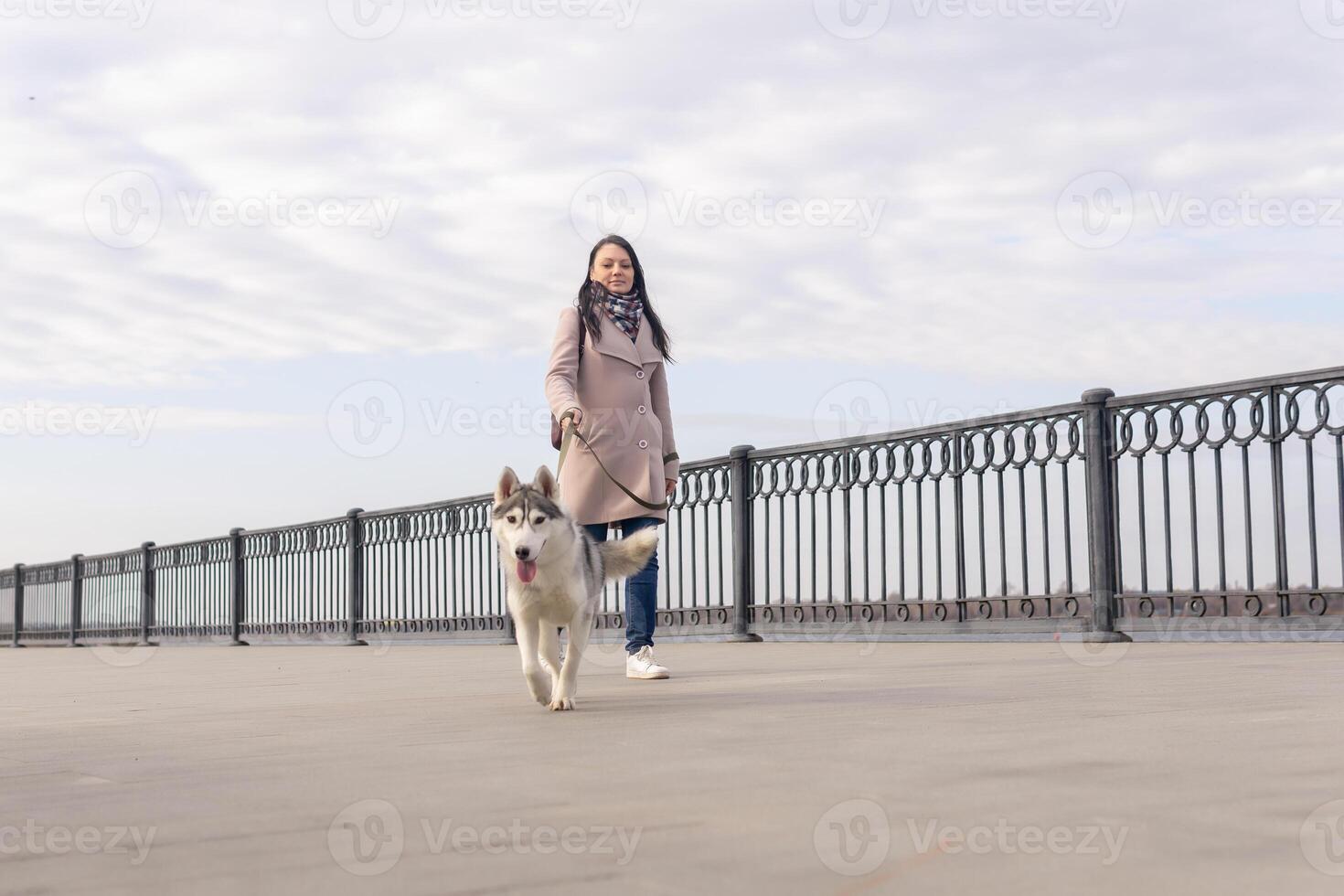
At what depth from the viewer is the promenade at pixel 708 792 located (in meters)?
2.01

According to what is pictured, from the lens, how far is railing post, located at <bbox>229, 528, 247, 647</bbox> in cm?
1942

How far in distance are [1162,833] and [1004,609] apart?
7.32m

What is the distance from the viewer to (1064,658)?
723 centimetres

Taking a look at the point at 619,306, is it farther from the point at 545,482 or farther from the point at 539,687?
the point at 539,687

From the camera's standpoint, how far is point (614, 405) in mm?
6445

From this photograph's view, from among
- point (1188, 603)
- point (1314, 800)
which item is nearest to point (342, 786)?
point (1314, 800)

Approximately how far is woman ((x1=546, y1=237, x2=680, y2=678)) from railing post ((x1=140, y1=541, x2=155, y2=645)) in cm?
1826

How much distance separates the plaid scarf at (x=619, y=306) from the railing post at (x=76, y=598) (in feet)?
72.9

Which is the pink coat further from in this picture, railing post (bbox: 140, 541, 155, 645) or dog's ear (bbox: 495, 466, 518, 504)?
railing post (bbox: 140, 541, 155, 645)

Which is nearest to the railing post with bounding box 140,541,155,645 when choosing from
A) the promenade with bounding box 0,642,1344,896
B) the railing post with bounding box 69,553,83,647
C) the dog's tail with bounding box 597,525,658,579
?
the railing post with bounding box 69,553,83,647

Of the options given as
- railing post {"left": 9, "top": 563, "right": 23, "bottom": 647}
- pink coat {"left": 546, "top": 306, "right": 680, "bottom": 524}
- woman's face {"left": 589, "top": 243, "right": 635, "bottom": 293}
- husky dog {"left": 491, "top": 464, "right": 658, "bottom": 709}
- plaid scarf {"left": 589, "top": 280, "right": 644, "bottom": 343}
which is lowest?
railing post {"left": 9, "top": 563, "right": 23, "bottom": 647}

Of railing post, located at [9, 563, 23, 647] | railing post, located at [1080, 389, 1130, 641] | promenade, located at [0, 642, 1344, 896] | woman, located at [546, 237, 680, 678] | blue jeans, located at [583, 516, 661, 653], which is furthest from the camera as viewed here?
railing post, located at [9, 563, 23, 647]

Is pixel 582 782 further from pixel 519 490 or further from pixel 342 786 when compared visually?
pixel 519 490

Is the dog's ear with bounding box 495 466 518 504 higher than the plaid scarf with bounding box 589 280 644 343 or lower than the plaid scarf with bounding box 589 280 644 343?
lower
